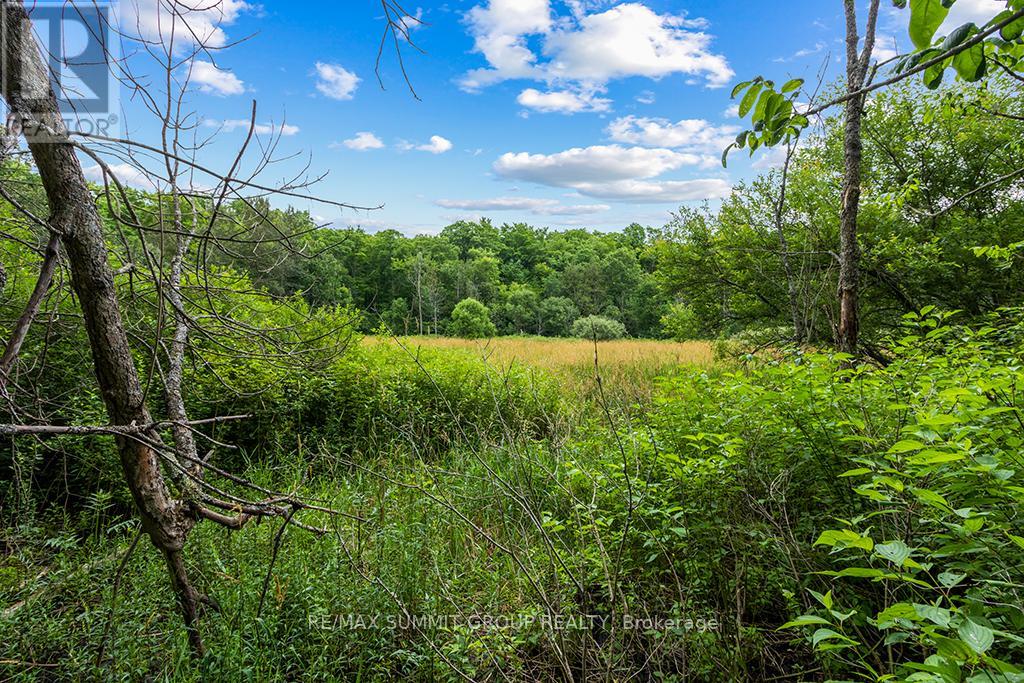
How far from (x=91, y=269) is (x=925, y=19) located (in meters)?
2.39

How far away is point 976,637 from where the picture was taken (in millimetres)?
835

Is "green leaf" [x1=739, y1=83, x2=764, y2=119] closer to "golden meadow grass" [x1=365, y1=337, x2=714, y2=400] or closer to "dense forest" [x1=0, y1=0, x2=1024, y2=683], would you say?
"dense forest" [x1=0, y1=0, x2=1024, y2=683]

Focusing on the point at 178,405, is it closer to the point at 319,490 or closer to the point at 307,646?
the point at 307,646

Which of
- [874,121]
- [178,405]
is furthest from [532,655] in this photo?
[874,121]

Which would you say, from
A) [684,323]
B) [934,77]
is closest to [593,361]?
[684,323]

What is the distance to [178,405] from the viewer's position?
2.23 m

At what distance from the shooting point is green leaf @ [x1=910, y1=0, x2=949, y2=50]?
2.99ft

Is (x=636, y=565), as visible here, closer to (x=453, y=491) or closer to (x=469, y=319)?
(x=453, y=491)

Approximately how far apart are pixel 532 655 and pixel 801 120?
2.64 metres

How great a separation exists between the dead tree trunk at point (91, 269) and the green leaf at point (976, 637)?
6.12 feet

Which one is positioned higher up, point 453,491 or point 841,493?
point 841,493

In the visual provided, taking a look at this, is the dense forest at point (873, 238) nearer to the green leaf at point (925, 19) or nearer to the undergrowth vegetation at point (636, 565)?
the undergrowth vegetation at point (636, 565)

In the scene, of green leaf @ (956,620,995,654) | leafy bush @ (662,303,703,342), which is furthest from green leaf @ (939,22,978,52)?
leafy bush @ (662,303,703,342)

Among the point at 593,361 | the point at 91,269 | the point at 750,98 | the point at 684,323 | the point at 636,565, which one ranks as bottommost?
the point at 593,361
